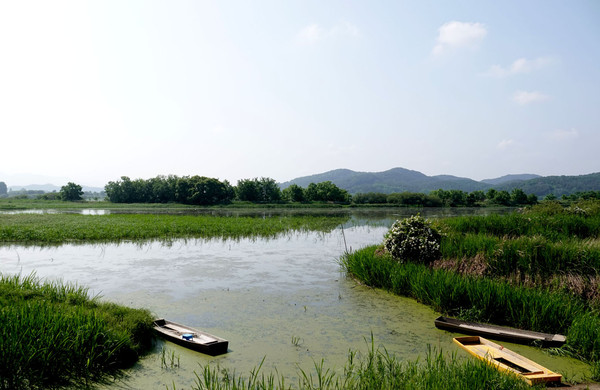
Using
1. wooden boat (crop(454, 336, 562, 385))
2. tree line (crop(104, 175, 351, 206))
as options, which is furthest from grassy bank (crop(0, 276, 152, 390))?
tree line (crop(104, 175, 351, 206))

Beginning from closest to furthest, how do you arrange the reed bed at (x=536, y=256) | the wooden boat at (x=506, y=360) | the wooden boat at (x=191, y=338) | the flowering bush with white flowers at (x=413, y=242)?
the wooden boat at (x=506, y=360), the wooden boat at (x=191, y=338), the reed bed at (x=536, y=256), the flowering bush with white flowers at (x=413, y=242)

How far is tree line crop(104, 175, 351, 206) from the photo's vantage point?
8038 centimetres

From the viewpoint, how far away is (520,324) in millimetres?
8195

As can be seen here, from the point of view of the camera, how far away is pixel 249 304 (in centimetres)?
1009

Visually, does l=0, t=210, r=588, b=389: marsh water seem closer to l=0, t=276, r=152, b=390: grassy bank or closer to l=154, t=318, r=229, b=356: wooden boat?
l=154, t=318, r=229, b=356: wooden boat

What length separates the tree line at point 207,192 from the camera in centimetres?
8038

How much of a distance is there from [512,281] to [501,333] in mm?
3608

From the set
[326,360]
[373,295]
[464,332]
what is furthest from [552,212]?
[326,360]

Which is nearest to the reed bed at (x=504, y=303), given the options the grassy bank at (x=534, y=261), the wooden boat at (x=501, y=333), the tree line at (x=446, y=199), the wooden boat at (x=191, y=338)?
the wooden boat at (x=501, y=333)

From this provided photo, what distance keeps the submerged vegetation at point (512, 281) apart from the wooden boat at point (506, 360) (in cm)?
97

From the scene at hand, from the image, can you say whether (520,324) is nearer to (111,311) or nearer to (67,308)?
(111,311)

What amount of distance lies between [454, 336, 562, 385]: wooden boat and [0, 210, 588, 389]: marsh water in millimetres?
428

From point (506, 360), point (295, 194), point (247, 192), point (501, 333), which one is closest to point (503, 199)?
point (295, 194)

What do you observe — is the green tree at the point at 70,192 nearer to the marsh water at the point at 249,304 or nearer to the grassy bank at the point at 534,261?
the marsh water at the point at 249,304
